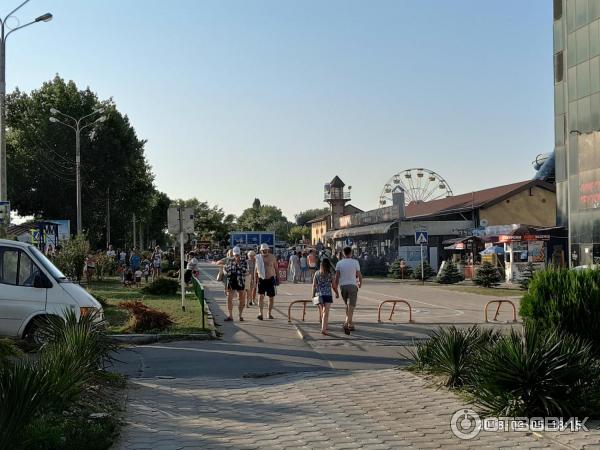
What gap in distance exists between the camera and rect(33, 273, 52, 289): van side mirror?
11898mm

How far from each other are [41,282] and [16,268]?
1.62 ft

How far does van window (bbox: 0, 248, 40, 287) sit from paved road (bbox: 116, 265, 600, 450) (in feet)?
6.61

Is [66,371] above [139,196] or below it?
below

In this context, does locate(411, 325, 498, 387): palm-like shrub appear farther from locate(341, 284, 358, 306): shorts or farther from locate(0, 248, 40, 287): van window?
locate(0, 248, 40, 287): van window

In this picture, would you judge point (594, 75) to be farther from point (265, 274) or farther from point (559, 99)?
point (265, 274)

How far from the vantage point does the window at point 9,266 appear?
11.9 meters

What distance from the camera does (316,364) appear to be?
10984 mm

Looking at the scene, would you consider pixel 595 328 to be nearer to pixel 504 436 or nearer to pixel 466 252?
pixel 504 436

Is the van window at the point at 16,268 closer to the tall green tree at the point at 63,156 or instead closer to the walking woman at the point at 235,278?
the walking woman at the point at 235,278

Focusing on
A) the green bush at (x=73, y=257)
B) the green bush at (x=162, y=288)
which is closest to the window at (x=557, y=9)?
the green bush at (x=162, y=288)

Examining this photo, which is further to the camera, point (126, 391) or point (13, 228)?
point (13, 228)

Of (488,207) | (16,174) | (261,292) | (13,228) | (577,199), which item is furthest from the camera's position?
(16,174)

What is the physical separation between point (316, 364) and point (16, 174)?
52.0 m

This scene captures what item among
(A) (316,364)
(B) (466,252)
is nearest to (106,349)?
(A) (316,364)
